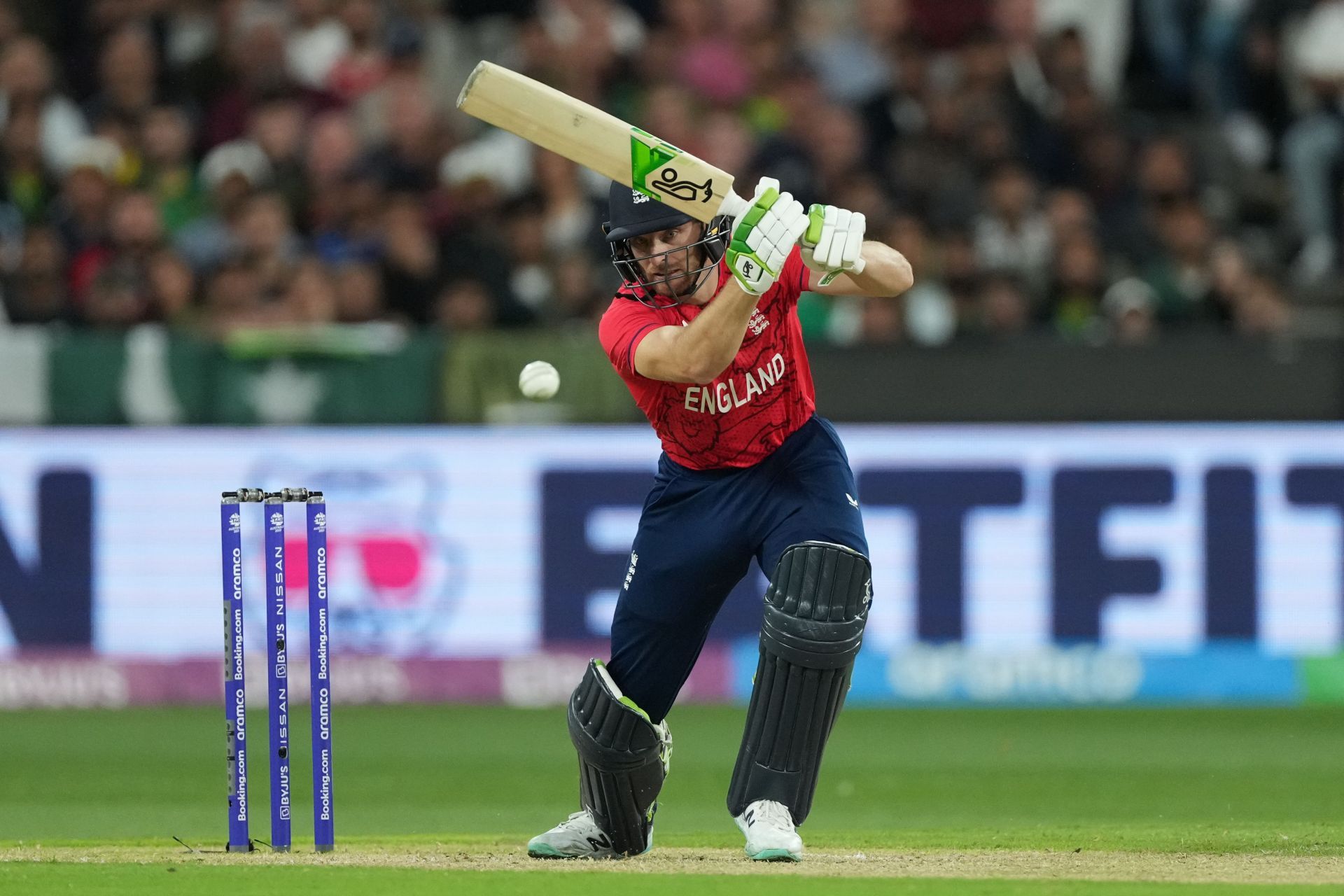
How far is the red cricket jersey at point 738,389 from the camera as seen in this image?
5.71 meters

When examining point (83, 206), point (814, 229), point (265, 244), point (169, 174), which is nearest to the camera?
point (814, 229)

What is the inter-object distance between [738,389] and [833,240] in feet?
1.96

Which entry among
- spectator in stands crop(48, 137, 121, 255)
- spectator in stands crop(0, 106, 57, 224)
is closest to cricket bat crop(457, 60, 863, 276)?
spectator in stands crop(48, 137, 121, 255)

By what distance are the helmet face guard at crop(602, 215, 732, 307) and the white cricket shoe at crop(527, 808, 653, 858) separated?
1462 millimetres

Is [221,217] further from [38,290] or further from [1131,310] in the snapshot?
[1131,310]

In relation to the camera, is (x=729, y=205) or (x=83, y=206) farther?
(x=83, y=206)

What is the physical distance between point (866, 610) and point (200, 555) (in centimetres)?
537

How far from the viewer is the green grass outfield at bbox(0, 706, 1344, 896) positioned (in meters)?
5.33

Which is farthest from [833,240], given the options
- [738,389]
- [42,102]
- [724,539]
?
[42,102]

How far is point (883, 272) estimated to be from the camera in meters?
5.54

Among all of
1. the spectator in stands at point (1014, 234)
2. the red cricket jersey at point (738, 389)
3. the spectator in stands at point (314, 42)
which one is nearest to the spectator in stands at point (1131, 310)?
the spectator in stands at point (1014, 234)

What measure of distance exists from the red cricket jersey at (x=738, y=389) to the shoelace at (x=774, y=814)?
913mm

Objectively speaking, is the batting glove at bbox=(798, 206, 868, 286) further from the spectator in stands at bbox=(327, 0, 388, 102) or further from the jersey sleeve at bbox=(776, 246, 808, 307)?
the spectator in stands at bbox=(327, 0, 388, 102)

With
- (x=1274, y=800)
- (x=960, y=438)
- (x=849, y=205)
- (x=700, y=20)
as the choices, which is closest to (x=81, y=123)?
(x=700, y=20)
